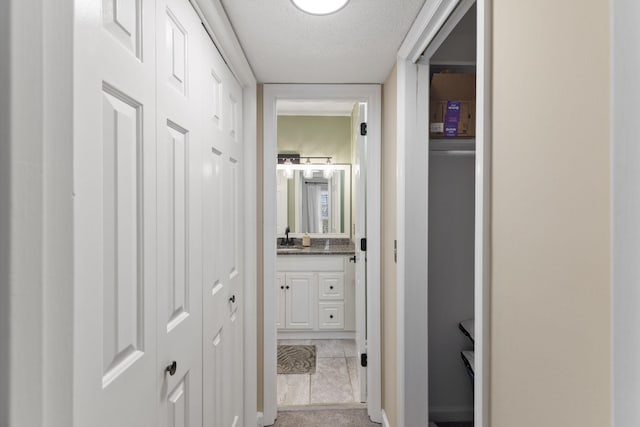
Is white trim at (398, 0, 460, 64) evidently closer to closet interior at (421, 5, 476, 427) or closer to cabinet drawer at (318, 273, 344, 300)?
closet interior at (421, 5, 476, 427)

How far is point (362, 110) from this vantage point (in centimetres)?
260

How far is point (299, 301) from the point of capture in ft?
12.0

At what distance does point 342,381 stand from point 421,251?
1576mm

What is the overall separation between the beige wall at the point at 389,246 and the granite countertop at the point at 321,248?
1422 mm

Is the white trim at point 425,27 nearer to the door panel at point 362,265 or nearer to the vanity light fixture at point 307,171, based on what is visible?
the door panel at point 362,265

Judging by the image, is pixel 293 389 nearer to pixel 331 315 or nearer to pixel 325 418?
pixel 325 418

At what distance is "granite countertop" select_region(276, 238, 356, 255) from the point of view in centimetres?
364

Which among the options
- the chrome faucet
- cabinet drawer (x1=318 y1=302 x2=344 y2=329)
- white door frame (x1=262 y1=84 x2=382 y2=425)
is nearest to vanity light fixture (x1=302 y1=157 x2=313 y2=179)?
the chrome faucet

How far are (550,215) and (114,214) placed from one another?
856mm

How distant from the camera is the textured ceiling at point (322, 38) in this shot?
4.60 feet

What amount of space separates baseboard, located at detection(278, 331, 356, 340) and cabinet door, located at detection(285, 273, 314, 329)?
10 centimetres

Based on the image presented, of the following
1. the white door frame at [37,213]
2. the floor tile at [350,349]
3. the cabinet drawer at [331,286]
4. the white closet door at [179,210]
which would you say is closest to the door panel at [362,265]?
the floor tile at [350,349]

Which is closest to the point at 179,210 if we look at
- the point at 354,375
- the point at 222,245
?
the point at 222,245

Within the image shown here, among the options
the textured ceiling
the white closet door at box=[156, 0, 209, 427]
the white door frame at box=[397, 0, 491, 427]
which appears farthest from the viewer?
the white door frame at box=[397, 0, 491, 427]
